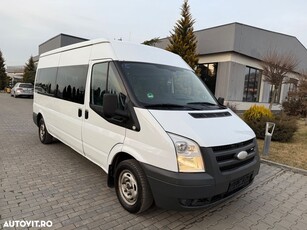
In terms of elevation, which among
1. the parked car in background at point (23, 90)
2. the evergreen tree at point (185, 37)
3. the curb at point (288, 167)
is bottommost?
the curb at point (288, 167)

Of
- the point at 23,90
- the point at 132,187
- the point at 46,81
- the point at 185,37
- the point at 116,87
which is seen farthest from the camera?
the point at 23,90

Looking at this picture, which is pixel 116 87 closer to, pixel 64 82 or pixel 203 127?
pixel 203 127

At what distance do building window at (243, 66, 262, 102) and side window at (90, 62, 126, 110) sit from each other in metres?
16.7

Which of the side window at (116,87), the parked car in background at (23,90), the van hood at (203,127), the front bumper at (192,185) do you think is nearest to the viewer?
the front bumper at (192,185)

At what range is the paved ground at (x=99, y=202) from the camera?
10.3 feet

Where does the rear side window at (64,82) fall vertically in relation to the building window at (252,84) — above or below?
below

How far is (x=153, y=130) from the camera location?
2.86m

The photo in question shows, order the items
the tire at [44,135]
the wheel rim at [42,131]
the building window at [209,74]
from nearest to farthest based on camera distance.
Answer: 1. the tire at [44,135]
2. the wheel rim at [42,131]
3. the building window at [209,74]

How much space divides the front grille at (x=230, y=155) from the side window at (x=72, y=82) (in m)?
2.60

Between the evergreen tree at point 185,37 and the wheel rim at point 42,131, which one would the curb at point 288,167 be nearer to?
the wheel rim at point 42,131

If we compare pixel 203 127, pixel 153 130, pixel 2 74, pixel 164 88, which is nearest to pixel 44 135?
pixel 164 88

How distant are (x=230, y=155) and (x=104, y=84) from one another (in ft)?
6.94

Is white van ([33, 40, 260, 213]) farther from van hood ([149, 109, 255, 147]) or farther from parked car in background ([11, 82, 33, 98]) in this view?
parked car in background ([11, 82, 33, 98])

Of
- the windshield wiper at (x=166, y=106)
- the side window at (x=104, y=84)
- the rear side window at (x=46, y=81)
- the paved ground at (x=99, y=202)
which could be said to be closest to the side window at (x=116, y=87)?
the side window at (x=104, y=84)
